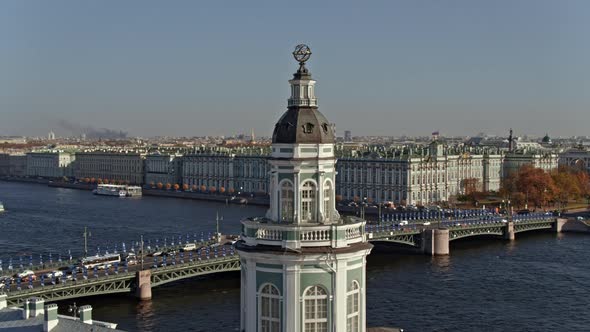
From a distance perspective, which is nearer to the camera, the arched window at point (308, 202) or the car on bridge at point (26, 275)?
the arched window at point (308, 202)

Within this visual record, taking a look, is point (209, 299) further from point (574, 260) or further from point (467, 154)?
point (467, 154)

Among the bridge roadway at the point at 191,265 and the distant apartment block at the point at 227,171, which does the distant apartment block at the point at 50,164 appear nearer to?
the distant apartment block at the point at 227,171

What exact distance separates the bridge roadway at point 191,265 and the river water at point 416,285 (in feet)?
2.49

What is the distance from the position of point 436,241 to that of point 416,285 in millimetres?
10675

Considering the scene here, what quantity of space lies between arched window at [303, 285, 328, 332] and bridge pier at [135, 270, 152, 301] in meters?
24.2

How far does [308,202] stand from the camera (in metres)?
11.0

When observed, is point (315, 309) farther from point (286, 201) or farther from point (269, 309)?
point (286, 201)

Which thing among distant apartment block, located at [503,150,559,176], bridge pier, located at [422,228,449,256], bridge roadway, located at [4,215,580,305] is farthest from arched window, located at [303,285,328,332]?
distant apartment block, located at [503,150,559,176]

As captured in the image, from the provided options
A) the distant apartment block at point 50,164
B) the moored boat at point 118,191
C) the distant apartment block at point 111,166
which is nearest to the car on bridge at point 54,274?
the moored boat at point 118,191

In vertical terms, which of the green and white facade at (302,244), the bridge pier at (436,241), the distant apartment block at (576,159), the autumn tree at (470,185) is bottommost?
the bridge pier at (436,241)

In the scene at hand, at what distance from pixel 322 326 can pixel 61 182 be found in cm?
11372

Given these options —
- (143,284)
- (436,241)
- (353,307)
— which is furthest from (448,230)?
(353,307)

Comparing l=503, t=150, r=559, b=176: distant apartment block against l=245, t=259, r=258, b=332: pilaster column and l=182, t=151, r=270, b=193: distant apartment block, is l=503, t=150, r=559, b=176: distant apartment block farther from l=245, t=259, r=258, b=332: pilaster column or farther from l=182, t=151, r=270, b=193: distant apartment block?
l=245, t=259, r=258, b=332: pilaster column

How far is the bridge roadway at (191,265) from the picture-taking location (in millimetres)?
31344
